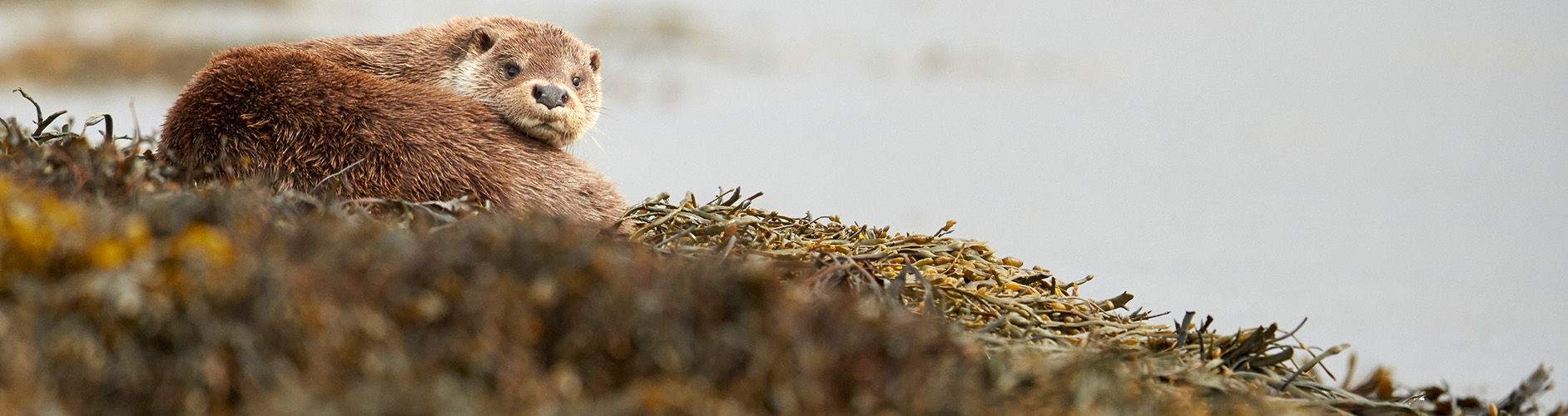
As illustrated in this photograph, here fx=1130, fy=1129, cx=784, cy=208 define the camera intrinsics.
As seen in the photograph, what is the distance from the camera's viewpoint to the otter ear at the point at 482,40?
13.1 feet

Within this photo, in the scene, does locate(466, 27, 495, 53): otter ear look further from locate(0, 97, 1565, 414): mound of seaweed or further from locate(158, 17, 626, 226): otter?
locate(0, 97, 1565, 414): mound of seaweed

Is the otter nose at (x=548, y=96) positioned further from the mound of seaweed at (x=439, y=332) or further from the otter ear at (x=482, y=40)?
the mound of seaweed at (x=439, y=332)

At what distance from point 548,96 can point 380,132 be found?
0.71 m

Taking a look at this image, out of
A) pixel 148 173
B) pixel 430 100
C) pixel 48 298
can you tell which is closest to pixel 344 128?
pixel 430 100

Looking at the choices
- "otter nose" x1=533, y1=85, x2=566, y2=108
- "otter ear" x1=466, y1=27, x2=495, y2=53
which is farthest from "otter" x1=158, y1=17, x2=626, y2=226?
"otter ear" x1=466, y1=27, x2=495, y2=53

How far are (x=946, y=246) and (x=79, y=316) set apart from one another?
96.5 inches

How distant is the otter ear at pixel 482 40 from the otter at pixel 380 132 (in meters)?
0.11

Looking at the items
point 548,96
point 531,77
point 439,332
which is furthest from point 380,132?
point 439,332

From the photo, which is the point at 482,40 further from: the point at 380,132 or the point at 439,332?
the point at 439,332

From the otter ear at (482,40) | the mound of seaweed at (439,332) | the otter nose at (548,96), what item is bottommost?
the mound of seaweed at (439,332)

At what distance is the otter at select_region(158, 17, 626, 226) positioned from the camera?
3.15 m

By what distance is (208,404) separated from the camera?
5.26 feet

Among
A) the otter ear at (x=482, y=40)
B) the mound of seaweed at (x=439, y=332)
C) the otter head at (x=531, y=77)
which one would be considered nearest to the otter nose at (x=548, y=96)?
the otter head at (x=531, y=77)

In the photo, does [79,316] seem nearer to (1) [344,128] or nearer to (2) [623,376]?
(2) [623,376]
